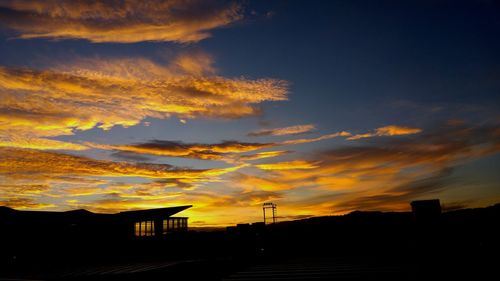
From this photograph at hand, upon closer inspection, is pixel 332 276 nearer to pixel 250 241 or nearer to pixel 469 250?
pixel 469 250

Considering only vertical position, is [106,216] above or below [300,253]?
above

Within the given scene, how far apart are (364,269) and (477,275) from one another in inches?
105

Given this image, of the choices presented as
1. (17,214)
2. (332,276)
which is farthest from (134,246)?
(332,276)

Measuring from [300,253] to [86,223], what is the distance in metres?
20.8

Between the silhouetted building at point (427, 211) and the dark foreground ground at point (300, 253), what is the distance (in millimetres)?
102

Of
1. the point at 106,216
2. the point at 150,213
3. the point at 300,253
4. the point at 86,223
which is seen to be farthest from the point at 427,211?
the point at 106,216

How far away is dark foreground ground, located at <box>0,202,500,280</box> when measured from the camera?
705 centimetres

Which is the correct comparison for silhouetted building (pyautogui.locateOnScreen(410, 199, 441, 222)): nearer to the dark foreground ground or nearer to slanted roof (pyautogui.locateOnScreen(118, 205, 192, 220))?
the dark foreground ground

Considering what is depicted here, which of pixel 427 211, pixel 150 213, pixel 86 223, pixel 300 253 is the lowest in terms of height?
pixel 300 253

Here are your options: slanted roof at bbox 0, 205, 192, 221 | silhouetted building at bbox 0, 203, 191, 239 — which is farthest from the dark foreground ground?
slanted roof at bbox 0, 205, 192, 221

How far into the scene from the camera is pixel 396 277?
6801 mm

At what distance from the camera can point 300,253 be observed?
17094 millimetres

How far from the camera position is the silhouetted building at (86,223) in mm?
27062

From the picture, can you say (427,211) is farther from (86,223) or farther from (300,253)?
(86,223)
